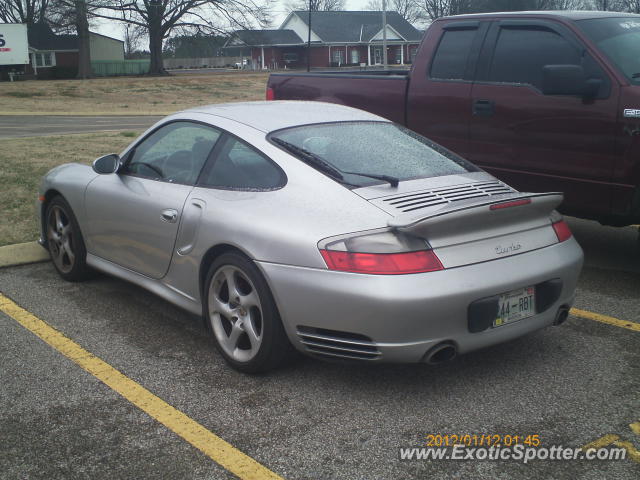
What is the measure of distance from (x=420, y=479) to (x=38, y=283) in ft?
12.6

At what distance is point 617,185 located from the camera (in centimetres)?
566

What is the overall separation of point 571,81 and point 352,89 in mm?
2364

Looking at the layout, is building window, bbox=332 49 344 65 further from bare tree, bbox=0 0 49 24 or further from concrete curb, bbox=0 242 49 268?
concrete curb, bbox=0 242 49 268

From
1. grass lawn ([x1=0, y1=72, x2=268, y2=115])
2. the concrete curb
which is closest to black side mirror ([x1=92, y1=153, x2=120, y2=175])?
the concrete curb

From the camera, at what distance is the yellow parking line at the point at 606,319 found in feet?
15.9

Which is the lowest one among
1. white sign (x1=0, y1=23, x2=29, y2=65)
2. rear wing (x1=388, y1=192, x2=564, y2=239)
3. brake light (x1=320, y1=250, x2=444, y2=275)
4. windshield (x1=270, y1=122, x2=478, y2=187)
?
brake light (x1=320, y1=250, x2=444, y2=275)

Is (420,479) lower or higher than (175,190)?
lower

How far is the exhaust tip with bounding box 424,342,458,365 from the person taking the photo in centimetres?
368

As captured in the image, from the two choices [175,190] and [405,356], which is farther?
[175,190]

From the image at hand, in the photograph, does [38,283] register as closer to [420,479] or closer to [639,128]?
[420,479]

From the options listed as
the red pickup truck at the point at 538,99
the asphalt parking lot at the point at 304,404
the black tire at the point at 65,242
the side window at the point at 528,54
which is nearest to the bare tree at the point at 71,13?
the red pickup truck at the point at 538,99

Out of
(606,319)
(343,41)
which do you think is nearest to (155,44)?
(343,41)

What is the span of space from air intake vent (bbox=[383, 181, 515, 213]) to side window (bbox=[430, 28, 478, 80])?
258 cm

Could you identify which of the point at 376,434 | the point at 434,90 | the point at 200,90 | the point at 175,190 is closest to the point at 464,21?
the point at 434,90
